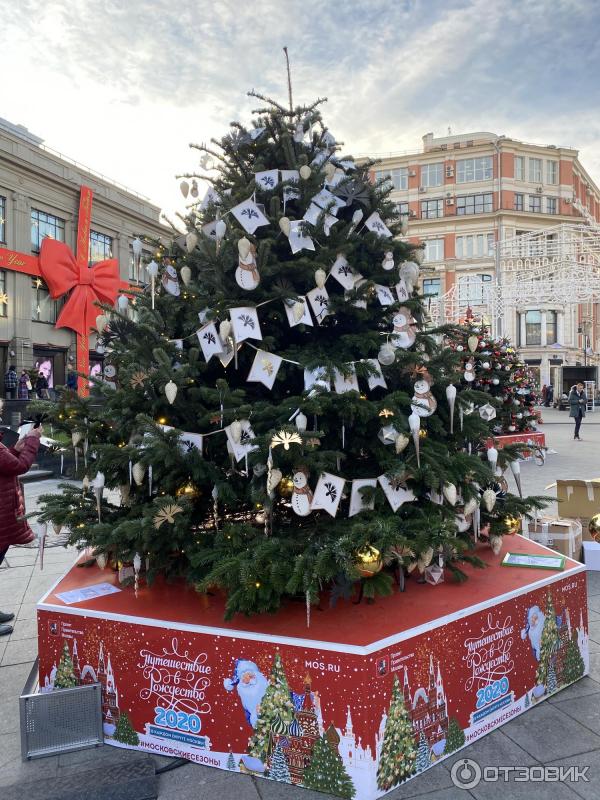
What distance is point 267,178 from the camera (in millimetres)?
3652

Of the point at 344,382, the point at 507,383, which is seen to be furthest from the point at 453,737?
the point at 507,383

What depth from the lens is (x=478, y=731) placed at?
9.65 ft

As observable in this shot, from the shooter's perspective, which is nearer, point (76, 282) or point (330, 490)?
point (330, 490)

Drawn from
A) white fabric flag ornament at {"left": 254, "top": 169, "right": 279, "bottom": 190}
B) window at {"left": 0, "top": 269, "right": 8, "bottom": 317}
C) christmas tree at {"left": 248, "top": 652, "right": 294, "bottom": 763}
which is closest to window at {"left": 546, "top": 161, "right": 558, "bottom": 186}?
window at {"left": 0, "top": 269, "right": 8, "bottom": 317}

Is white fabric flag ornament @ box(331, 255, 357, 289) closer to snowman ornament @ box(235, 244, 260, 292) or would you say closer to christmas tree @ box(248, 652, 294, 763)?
snowman ornament @ box(235, 244, 260, 292)

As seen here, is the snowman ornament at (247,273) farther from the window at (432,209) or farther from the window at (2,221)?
the window at (432,209)

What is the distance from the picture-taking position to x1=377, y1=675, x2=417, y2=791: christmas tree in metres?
2.55

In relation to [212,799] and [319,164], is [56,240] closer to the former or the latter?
[319,164]

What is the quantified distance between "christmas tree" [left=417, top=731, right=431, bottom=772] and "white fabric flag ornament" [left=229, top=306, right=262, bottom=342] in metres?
2.28

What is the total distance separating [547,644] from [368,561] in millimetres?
1433

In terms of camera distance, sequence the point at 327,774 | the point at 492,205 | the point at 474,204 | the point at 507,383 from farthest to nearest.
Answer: the point at 474,204, the point at 492,205, the point at 507,383, the point at 327,774

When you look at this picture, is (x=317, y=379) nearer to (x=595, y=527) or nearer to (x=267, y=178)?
(x=267, y=178)

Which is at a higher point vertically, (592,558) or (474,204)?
(474,204)

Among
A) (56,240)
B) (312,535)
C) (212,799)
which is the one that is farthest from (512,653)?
(56,240)
